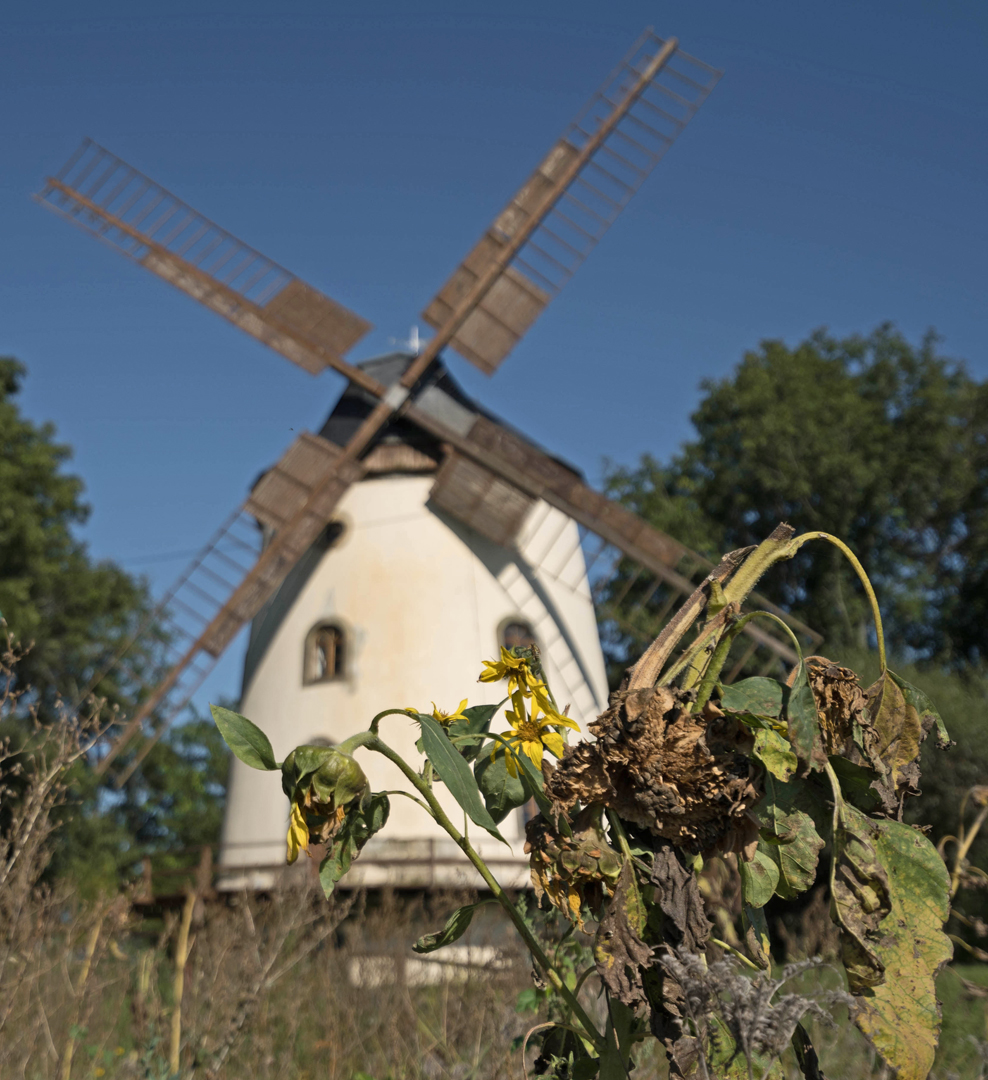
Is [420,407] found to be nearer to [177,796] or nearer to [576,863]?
[576,863]

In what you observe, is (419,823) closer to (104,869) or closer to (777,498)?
(104,869)

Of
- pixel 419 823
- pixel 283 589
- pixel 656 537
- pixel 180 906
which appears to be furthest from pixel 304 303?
pixel 180 906

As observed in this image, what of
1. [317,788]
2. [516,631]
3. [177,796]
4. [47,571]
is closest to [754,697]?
[317,788]

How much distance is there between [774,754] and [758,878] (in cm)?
15

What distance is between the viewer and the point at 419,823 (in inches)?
396

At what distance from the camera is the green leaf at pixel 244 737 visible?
3.21ft

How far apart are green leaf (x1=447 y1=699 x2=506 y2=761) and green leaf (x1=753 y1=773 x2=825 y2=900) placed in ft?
1.10

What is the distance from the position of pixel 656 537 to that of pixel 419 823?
440 centimetres

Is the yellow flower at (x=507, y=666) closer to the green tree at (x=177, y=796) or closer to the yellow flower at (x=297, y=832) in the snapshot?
the yellow flower at (x=297, y=832)

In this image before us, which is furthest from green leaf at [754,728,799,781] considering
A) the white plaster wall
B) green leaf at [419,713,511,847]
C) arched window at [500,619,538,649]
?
arched window at [500,619,538,649]

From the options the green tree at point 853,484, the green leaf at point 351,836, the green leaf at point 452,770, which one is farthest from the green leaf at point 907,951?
the green tree at point 853,484

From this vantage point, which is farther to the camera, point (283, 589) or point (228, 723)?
point (283, 589)

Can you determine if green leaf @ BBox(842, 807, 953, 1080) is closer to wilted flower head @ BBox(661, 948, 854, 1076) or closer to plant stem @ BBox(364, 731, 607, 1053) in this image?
wilted flower head @ BBox(661, 948, 854, 1076)

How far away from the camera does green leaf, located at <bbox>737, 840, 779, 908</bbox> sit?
37.4 inches
